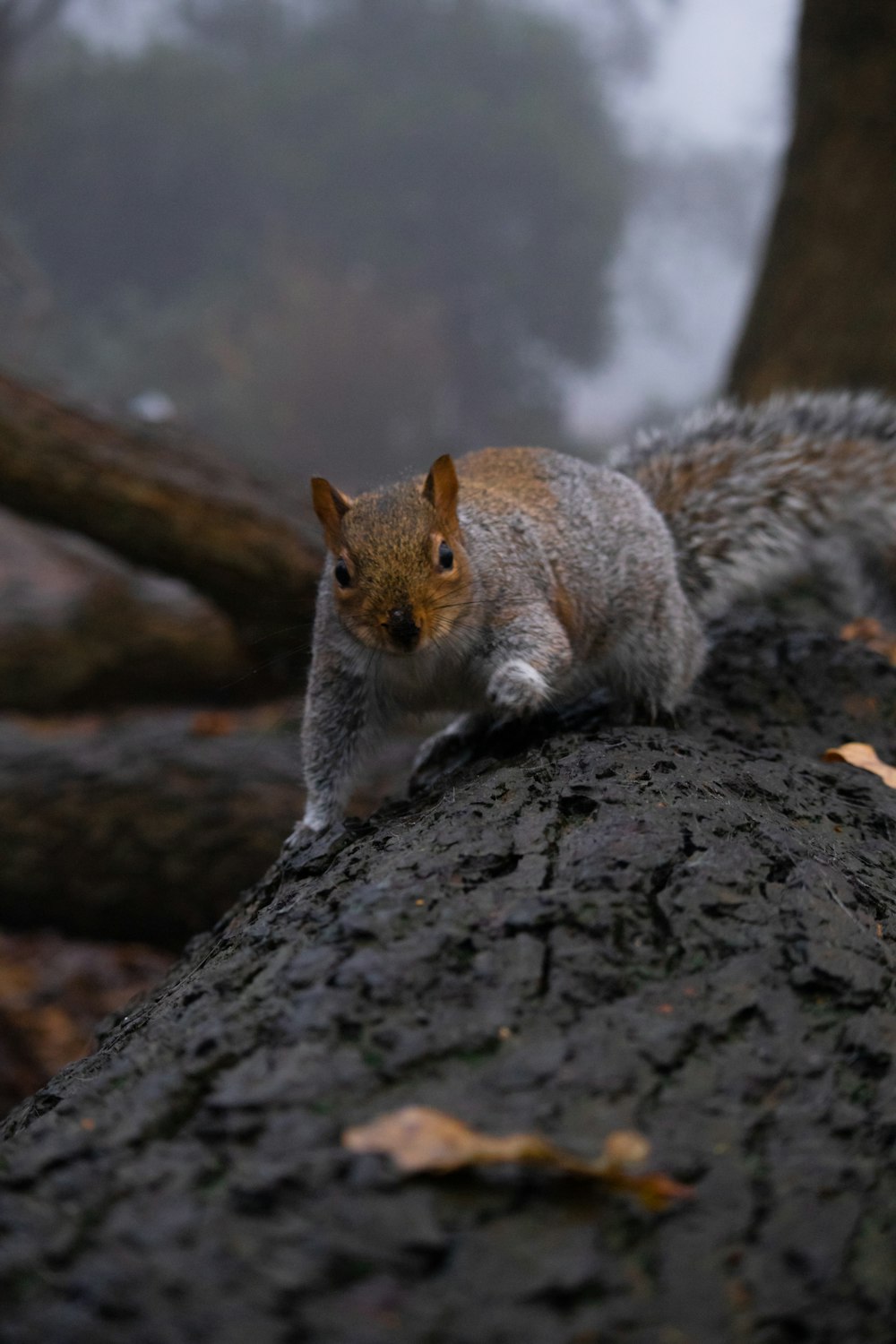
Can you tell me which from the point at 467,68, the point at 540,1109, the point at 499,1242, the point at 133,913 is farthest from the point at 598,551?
the point at 467,68

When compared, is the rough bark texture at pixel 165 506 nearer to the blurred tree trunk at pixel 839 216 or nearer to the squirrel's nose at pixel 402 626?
the squirrel's nose at pixel 402 626

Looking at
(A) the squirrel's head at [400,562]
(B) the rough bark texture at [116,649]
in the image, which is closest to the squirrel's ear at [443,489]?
(A) the squirrel's head at [400,562]

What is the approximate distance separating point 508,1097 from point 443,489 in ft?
3.71

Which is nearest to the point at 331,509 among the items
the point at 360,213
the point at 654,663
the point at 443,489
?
the point at 443,489

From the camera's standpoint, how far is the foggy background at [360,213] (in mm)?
11281

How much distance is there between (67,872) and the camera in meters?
3.39

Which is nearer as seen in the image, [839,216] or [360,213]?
[839,216]

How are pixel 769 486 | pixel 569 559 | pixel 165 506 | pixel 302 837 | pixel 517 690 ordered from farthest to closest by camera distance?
pixel 165 506 < pixel 769 486 < pixel 569 559 < pixel 302 837 < pixel 517 690

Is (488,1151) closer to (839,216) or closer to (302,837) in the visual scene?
(302,837)

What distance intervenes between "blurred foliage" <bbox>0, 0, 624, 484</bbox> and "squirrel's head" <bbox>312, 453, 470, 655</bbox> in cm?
913

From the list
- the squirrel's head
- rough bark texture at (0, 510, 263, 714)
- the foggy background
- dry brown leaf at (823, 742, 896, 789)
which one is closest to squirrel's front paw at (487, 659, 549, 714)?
the squirrel's head

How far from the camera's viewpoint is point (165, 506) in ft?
12.4

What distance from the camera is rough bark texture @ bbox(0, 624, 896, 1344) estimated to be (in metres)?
0.75

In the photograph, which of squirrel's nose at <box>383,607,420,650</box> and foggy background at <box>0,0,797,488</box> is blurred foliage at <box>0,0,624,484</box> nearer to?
foggy background at <box>0,0,797,488</box>
